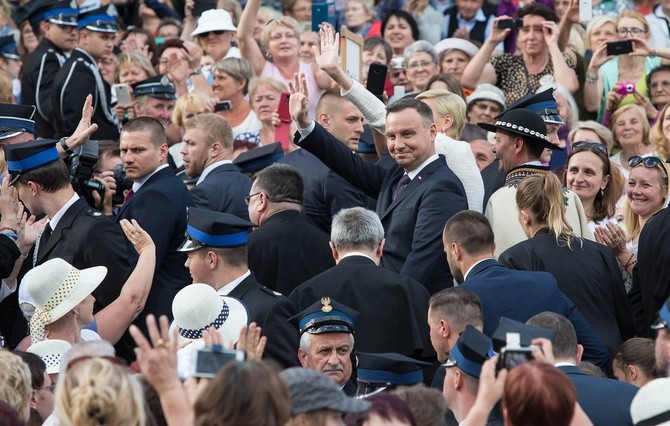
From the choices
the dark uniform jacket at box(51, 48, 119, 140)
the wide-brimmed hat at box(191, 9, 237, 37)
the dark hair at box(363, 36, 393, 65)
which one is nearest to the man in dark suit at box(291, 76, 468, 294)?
the dark uniform jacket at box(51, 48, 119, 140)

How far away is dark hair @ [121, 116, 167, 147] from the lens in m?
9.45

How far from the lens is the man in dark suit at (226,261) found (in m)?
7.89

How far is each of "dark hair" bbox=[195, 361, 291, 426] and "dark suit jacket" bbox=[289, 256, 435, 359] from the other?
3.47 meters

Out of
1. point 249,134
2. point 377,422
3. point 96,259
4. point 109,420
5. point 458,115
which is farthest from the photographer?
point 249,134

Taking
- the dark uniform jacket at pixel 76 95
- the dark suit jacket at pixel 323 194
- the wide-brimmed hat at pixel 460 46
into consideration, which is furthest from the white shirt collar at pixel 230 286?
the wide-brimmed hat at pixel 460 46

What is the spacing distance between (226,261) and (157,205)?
1.12 m

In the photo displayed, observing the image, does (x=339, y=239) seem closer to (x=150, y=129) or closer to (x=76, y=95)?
(x=150, y=129)

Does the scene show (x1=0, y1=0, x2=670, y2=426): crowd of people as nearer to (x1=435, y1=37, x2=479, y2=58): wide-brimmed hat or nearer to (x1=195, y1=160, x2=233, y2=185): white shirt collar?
(x1=195, y1=160, x2=233, y2=185): white shirt collar

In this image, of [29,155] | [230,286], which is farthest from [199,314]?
[29,155]

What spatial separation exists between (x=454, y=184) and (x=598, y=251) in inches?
40.3

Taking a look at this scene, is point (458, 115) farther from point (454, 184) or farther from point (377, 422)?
point (377, 422)

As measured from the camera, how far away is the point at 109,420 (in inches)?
191

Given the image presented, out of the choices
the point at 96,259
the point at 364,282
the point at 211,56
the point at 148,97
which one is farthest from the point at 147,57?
the point at 364,282

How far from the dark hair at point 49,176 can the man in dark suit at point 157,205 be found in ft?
1.65
